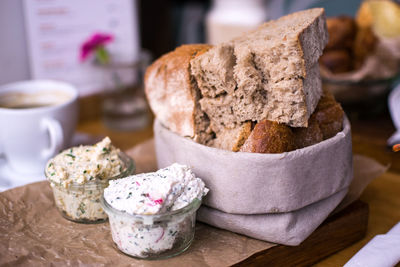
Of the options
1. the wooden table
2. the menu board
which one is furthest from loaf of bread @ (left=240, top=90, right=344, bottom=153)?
the menu board

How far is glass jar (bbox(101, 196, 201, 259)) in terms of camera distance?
0.71 meters

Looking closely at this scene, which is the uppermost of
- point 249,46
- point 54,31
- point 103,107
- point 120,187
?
point 249,46

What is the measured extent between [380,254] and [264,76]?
35cm

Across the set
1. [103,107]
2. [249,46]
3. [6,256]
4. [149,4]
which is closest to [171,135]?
[249,46]

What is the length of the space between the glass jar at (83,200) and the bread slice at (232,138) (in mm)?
189

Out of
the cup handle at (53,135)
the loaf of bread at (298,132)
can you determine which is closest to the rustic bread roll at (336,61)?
the loaf of bread at (298,132)

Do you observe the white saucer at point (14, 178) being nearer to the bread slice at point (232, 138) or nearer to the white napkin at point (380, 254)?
the bread slice at point (232, 138)

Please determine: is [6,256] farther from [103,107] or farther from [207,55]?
[103,107]

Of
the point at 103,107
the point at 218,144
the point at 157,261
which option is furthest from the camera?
the point at 103,107

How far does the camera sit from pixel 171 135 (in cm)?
85

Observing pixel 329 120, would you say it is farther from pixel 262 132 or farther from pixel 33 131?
pixel 33 131

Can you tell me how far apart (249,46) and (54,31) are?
0.88 metres

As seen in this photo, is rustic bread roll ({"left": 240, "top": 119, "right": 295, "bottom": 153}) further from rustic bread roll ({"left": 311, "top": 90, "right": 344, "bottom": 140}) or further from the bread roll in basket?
rustic bread roll ({"left": 311, "top": 90, "right": 344, "bottom": 140})

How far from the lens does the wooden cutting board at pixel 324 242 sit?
0.76m
